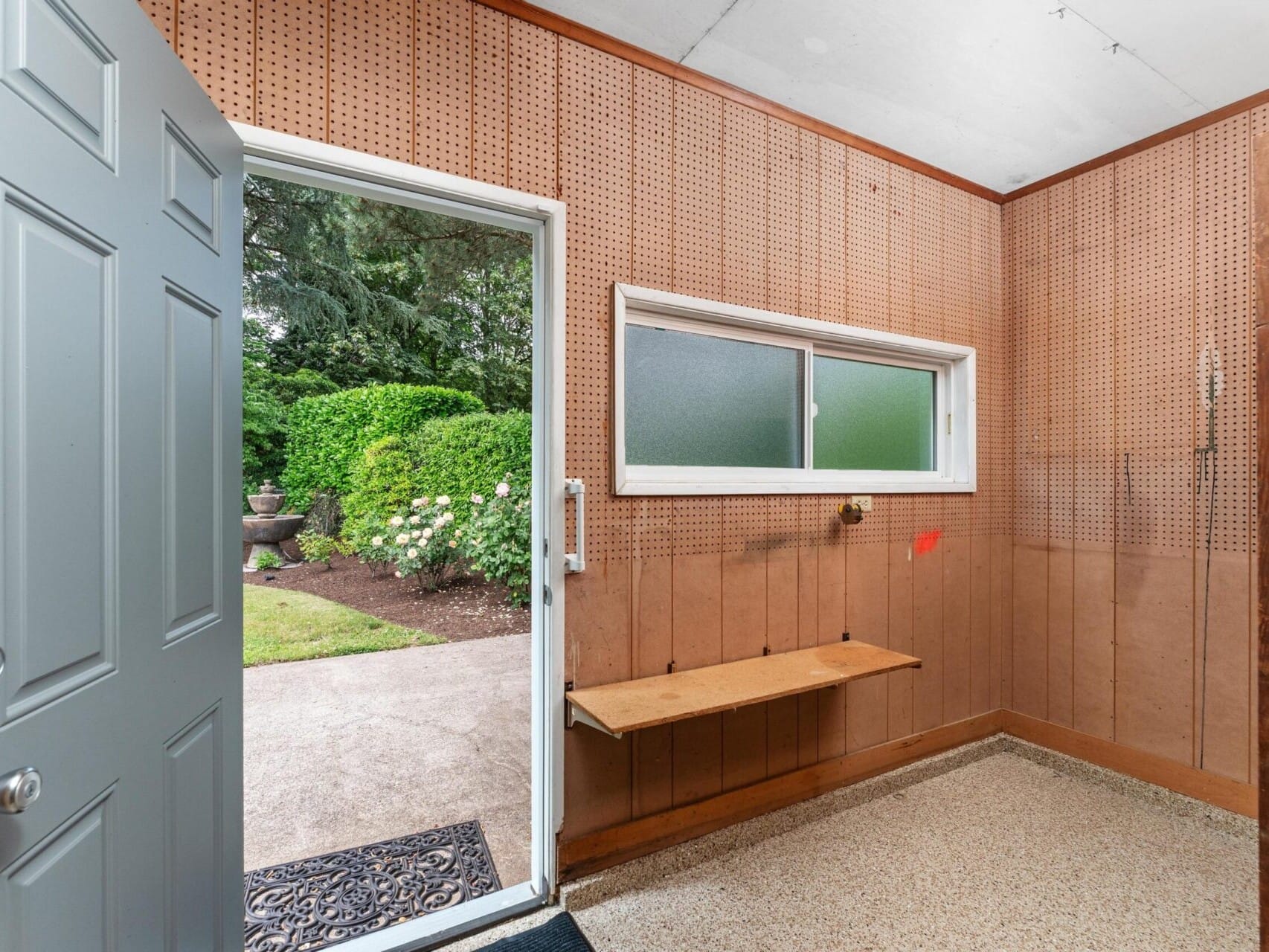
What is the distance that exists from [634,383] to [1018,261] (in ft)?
7.11

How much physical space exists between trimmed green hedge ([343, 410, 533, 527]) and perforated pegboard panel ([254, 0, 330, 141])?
450 cm

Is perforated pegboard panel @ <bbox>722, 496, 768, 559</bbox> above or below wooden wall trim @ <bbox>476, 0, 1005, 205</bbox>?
below

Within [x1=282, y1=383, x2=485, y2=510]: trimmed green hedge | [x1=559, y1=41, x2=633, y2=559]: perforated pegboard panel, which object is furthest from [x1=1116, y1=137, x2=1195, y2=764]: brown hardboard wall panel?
[x1=282, y1=383, x2=485, y2=510]: trimmed green hedge

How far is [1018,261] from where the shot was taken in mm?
2977

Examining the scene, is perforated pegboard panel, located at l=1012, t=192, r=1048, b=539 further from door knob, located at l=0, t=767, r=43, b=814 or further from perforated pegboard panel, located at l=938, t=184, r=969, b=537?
door knob, located at l=0, t=767, r=43, b=814

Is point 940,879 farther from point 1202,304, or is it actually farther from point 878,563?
point 1202,304

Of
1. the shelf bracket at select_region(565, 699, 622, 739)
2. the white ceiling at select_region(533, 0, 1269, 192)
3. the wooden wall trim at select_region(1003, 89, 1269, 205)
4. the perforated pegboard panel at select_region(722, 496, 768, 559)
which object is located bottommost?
the shelf bracket at select_region(565, 699, 622, 739)

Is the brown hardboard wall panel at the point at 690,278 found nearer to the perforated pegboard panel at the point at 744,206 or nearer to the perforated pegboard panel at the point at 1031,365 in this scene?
the perforated pegboard panel at the point at 744,206

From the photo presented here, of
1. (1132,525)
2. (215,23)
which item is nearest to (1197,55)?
(1132,525)

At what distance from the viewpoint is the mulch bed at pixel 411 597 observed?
5.35 m

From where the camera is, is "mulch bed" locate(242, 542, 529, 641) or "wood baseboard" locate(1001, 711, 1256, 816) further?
"mulch bed" locate(242, 542, 529, 641)

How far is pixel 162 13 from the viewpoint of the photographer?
1422 mm

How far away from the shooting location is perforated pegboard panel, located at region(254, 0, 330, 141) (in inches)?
59.9

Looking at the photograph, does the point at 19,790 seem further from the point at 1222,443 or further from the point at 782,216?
the point at 1222,443
